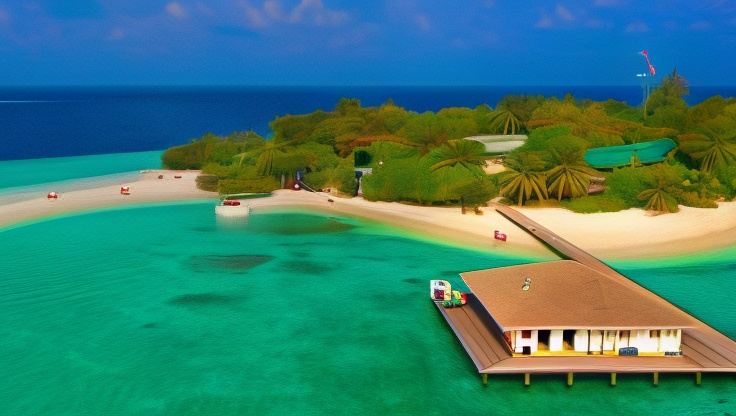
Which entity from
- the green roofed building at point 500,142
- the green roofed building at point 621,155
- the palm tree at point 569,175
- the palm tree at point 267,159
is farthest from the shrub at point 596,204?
the palm tree at point 267,159

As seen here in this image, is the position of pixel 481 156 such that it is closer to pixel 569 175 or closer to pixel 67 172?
pixel 569 175

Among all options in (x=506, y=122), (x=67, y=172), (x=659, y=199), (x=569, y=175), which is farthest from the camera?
(x=67, y=172)

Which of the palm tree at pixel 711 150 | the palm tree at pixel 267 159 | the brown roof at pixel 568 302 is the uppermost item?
the palm tree at pixel 711 150

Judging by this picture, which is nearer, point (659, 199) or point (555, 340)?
point (555, 340)

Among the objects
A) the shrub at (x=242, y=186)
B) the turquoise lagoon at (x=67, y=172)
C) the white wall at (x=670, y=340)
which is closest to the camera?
the white wall at (x=670, y=340)

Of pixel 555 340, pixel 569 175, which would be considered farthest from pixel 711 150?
pixel 555 340

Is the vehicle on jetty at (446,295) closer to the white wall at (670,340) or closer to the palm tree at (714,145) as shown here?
the white wall at (670,340)

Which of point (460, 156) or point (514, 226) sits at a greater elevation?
point (460, 156)
